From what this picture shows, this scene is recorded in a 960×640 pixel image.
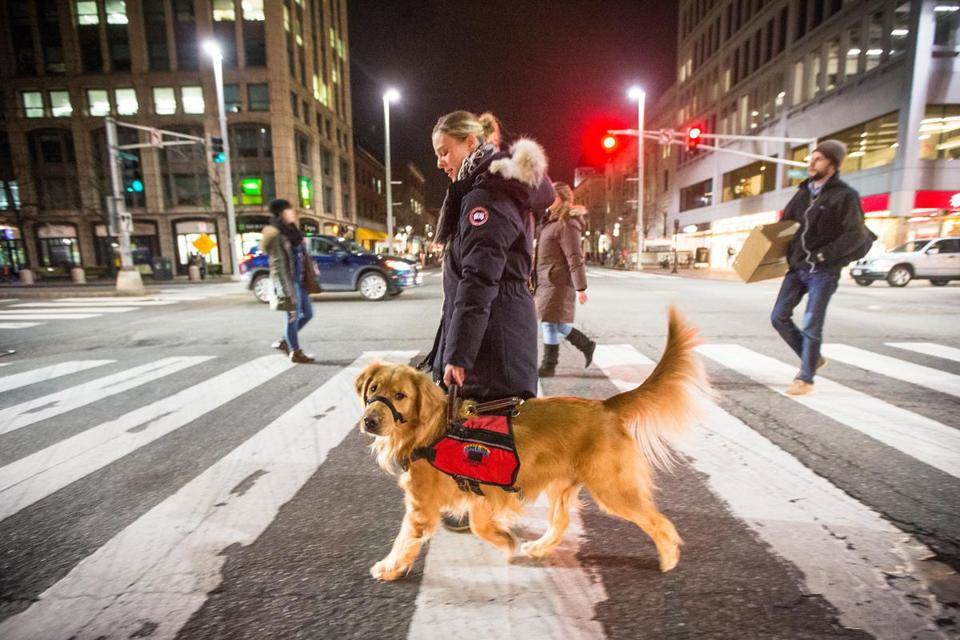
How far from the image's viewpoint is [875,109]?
900 inches

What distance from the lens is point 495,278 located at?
1934mm

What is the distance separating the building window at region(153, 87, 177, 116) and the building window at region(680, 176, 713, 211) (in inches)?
1790

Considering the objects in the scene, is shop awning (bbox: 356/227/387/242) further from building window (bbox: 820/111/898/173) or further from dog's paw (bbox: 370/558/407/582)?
dog's paw (bbox: 370/558/407/582)

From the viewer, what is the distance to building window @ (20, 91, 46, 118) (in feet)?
120

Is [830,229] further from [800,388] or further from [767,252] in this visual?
[800,388]

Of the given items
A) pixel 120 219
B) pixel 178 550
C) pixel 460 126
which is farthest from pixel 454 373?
pixel 120 219

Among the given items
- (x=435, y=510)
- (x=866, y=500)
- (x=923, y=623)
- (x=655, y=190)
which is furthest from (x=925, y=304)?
(x=655, y=190)

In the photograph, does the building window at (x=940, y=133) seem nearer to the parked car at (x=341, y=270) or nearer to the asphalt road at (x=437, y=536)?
the asphalt road at (x=437, y=536)

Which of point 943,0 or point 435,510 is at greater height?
point 943,0

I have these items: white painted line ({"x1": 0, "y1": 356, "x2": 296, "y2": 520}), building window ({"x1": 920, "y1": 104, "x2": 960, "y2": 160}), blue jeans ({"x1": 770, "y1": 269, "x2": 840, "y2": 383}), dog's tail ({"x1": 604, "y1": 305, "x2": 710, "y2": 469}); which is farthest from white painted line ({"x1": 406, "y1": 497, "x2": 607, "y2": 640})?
building window ({"x1": 920, "y1": 104, "x2": 960, "y2": 160})

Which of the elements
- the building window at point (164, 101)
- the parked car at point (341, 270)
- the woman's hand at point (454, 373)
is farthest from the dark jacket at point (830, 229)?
the building window at point (164, 101)

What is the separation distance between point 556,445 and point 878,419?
332 centimetres

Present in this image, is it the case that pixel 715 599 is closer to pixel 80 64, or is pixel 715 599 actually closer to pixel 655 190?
pixel 80 64

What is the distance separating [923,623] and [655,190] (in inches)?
2407
